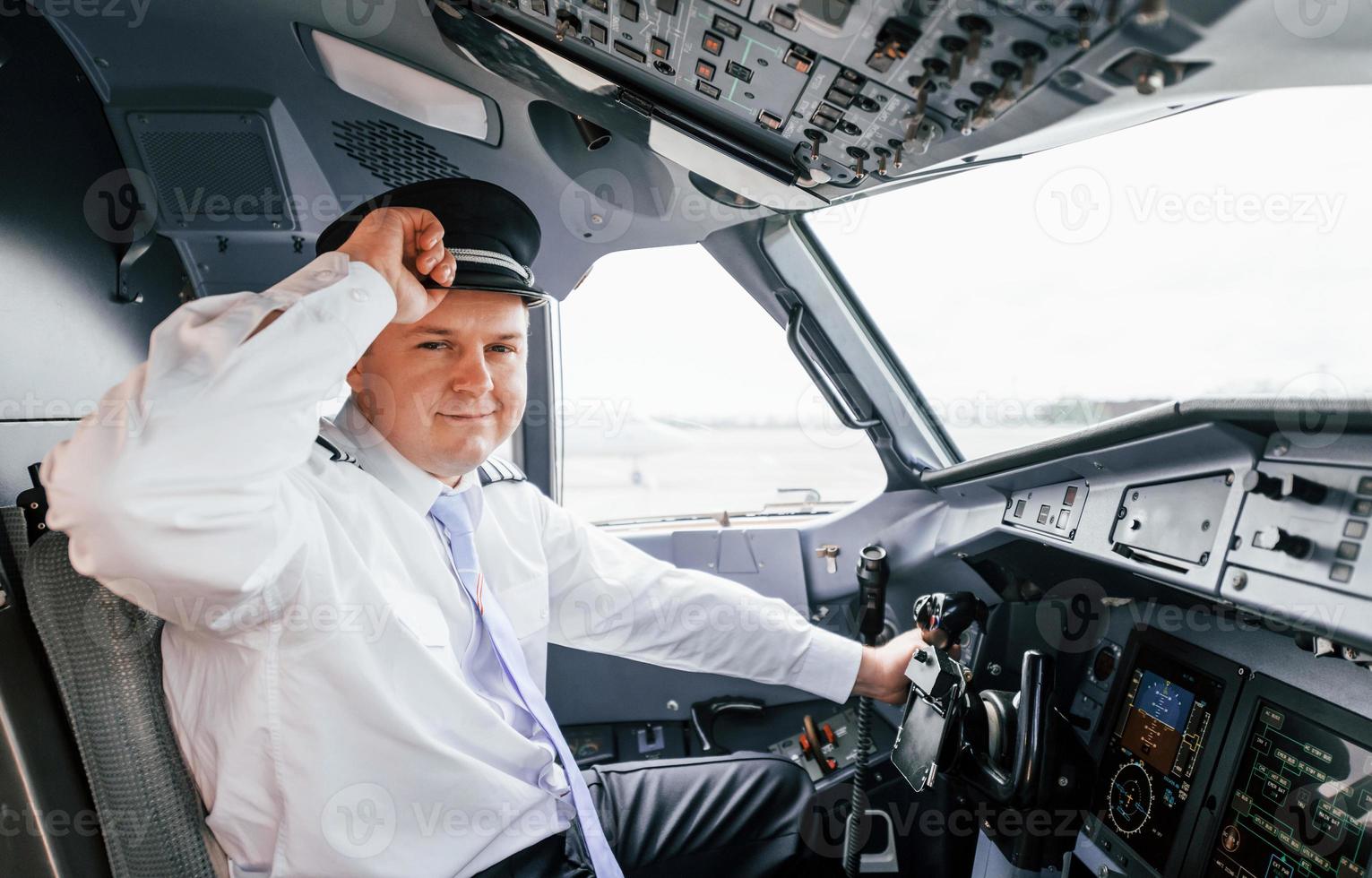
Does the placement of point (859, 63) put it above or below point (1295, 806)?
above

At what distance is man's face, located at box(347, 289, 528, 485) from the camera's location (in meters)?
1.55

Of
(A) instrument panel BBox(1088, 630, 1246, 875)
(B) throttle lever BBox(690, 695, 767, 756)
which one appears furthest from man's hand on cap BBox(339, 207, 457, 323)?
(B) throttle lever BBox(690, 695, 767, 756)

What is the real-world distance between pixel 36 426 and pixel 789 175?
150cm

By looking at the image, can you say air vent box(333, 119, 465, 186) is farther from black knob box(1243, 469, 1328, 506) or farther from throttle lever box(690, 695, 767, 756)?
throttle lever box(690, 695, 767, 756)

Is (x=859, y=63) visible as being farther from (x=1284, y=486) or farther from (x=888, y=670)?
(x=888, y=670)

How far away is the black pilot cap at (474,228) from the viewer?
156 centimetres

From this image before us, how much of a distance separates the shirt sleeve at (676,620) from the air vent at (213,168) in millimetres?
1003

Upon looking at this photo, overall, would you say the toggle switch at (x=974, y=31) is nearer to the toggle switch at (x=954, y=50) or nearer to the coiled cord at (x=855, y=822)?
the toggle switch at (x=954, y=50)

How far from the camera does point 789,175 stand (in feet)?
5.05

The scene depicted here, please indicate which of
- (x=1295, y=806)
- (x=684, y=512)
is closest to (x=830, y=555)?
(x=684, y=512)

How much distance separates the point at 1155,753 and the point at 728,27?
1.57 meters

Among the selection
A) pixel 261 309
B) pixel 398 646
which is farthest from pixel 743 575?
→ pixel 261 309

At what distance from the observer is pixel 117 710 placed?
3.87ft

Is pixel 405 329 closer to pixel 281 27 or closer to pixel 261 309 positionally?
pixel 261 309
